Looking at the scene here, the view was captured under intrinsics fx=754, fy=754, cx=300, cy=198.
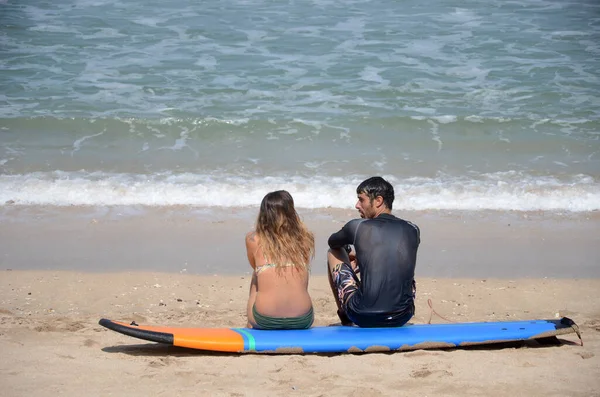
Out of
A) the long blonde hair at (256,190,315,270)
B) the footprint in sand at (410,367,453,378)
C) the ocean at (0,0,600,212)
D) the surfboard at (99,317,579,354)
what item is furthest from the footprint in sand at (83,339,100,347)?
the ocean at (0,0,600,212)

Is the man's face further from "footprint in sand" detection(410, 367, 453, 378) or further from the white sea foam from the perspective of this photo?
the white sea foam

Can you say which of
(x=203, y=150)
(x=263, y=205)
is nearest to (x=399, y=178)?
(x=203, y=150)

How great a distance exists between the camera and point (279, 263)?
4387 mm

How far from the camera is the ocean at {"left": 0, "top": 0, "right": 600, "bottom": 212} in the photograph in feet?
27.3

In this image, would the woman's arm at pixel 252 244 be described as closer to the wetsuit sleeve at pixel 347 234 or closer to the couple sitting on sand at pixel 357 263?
the couple sitting on sand at pixel 357 263

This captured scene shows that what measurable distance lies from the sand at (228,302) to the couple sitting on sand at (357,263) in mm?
296

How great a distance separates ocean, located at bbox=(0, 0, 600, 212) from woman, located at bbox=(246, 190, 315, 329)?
3.39 metres

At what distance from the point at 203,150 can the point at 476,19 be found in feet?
23.4

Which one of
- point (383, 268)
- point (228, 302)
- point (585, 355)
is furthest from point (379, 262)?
point (228, 302)

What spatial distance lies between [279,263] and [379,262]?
0.58m

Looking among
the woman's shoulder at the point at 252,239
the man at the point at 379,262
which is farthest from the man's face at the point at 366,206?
the woman's shoulder at the point at 252,239

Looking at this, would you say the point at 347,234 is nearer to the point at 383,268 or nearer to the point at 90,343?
the point at 383,268

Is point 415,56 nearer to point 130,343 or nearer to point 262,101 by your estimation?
point 262,101

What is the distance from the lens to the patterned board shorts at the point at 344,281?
452cm
